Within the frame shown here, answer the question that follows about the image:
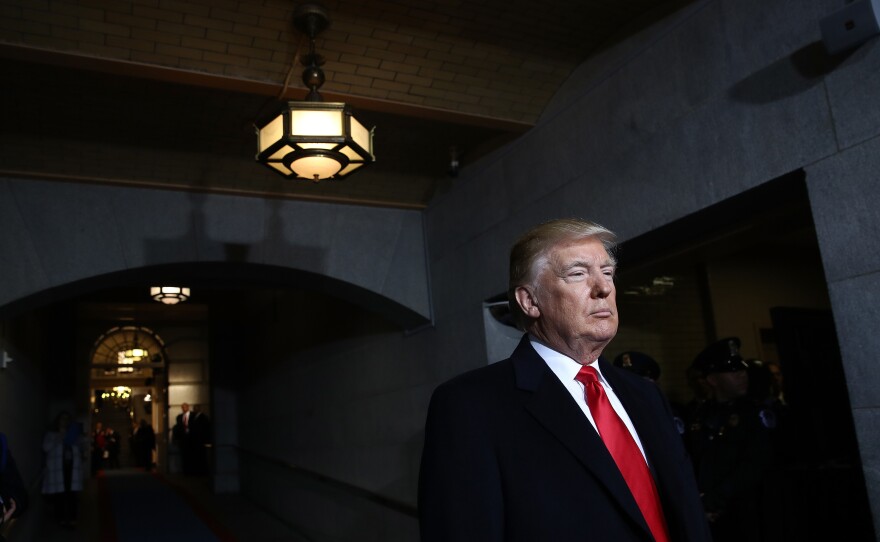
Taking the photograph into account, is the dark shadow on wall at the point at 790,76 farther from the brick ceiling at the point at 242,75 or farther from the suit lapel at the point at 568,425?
the suit lapel at the point at 568,425

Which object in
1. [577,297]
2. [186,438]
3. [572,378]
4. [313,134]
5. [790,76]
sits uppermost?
[313,134]

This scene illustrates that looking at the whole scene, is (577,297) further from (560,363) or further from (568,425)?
(568,425)

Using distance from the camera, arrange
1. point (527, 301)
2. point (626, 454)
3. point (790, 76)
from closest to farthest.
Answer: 1. point (626, 454)
2. point (527, 301)
3. point (790, 76)

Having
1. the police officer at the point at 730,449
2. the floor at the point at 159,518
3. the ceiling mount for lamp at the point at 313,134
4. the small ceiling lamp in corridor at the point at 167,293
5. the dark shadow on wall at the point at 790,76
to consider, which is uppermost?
the small ceiling lamp in corridor at the point at 167,293

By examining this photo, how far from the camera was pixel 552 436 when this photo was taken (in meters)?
1.52

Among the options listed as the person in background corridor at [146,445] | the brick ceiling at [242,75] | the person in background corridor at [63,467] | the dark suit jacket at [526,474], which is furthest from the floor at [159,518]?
the dark suit jacket at [526,474]

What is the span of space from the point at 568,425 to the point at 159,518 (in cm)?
944

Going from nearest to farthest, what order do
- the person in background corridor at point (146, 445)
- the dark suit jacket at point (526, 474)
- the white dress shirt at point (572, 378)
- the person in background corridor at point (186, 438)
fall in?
the dark suit jacket at point (526, 474) → the white dress shirt at point (572, 378) → the person in background corridor at point (186, 438) → the person in background corridor at point (146, 445)

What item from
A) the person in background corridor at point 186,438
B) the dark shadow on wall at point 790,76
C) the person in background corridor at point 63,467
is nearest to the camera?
the dark shadow on wall at point 790,76

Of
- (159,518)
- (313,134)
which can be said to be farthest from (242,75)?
(159,518)

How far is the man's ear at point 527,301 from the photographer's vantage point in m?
1.71

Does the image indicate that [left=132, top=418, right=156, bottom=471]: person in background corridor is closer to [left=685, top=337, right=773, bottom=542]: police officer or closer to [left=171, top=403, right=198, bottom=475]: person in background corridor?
[left=171, top=403, right=198, bottom=475]: person in background corridor

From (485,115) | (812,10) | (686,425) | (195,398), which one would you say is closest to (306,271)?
(485,115)

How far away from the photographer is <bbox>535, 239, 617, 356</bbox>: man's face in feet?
5.41
